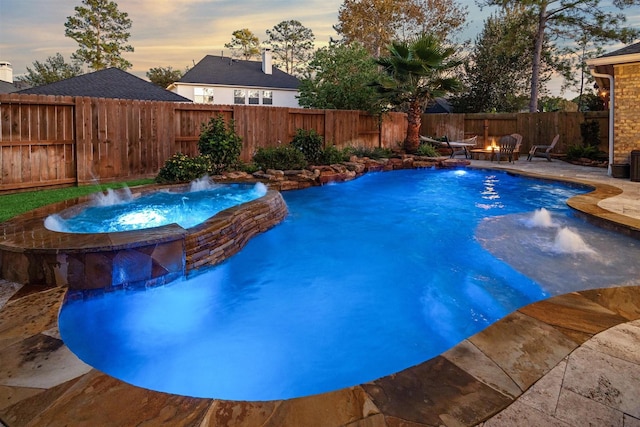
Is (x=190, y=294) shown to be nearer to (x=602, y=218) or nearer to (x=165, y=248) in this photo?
(x=165, y=248)

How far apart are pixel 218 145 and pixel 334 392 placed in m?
7.91

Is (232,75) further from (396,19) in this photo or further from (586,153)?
(586,153)

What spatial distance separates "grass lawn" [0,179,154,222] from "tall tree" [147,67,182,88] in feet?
104

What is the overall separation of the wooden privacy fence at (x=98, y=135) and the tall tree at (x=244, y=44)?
2926 cm

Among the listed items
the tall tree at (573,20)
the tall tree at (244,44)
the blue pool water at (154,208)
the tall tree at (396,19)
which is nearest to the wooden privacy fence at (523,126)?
the tall tree at (573,20)

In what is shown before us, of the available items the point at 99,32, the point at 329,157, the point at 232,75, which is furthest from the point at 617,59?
the point at 99,32

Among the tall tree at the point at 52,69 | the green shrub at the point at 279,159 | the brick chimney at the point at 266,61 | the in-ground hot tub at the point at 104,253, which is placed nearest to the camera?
the in-ground hot tub at the point at 104,253

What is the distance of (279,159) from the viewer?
1029 centimetres

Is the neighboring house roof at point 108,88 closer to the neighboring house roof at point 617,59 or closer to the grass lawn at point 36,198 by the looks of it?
the grass lawn at point 36,198

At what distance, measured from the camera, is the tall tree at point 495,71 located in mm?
22156

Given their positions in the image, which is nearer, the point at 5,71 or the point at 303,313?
the point at 303,313

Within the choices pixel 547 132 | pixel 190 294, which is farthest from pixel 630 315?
pixel 547 132

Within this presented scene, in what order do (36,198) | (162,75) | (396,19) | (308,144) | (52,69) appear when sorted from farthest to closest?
1. (162,75)
2. (52,69)
3. (396,19)
4. (308,144)
5. (36,198)

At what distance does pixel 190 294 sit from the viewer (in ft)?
13.4
